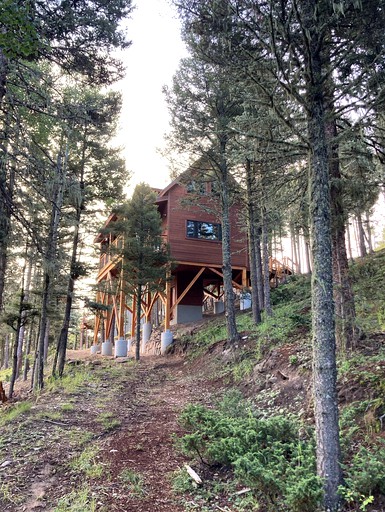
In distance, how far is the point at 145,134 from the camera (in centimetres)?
1305

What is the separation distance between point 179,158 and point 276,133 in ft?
24.4

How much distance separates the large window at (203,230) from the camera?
18734 millimetres

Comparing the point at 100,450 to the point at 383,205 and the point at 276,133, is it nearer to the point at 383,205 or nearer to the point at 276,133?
the point at 276,133

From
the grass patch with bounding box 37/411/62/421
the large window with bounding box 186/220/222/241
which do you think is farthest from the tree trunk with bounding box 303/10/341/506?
the large window with bounding box 186/220/222/241

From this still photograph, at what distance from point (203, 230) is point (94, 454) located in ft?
49.8

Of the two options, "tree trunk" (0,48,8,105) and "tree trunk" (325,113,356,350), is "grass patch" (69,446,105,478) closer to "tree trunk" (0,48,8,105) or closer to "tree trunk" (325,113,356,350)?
"tree trunk" (325,113,356,350)

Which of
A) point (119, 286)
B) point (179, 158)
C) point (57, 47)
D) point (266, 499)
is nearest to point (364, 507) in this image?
point (266, 499)

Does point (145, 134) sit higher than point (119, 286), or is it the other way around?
point (145, 134)

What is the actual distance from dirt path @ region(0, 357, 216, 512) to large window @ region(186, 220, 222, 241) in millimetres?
11180

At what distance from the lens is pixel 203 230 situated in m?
19.1

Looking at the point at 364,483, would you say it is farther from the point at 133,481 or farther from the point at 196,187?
the point at 196,187

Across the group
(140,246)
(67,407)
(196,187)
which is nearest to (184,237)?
(140,246)

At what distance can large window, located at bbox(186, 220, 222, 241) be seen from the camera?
18734 mm

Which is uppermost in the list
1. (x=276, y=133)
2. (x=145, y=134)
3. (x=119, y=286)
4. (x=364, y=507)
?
(x=145, y=134)
